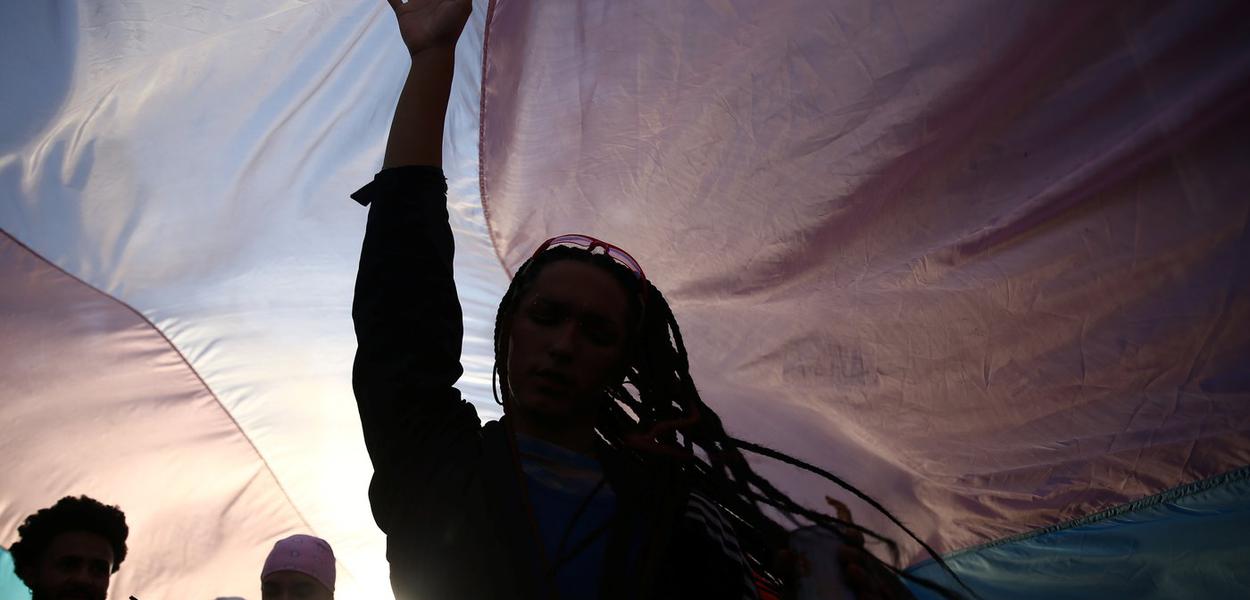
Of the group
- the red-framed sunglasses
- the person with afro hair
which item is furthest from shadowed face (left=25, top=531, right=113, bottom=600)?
the red-framed sunglasses

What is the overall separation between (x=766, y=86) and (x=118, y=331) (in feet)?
6.68

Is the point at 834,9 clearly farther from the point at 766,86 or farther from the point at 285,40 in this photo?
the point at 285,40

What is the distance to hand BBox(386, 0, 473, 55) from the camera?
128 centimetres

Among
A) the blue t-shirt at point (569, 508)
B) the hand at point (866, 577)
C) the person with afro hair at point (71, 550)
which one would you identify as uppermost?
the person with afro hair at point (71, 550)

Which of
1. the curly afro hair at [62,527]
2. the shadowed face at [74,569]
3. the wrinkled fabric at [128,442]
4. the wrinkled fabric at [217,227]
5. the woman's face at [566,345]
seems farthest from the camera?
the wrinkled fabric at [128,442]

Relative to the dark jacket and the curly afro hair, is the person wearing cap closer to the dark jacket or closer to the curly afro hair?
the curly afro hair

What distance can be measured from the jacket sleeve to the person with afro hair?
1.61 metres

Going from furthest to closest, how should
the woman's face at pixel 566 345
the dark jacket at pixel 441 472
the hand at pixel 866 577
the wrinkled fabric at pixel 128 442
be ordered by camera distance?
the wrinkled fabric at pixel 128 442
the woman's face at pixel 566 345
the dark jacket at pixel 441 472
the hand at pixel 866 577

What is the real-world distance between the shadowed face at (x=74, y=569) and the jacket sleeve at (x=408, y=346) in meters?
1.60

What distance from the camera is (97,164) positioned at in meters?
2.16

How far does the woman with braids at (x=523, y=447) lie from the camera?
0.98 meters

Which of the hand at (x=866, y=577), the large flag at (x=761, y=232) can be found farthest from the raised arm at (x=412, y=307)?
the large flag at (x=761, y=232)

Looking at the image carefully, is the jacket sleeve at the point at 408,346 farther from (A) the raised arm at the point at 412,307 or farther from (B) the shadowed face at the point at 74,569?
(B) the shadowed face at the point at 74,569

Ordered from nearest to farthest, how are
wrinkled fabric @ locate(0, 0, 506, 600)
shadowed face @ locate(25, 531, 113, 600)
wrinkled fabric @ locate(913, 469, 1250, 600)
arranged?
wrinkled fabric @ locate(913, 469, 1250, 600) < wrinkled fabric @ locate(0, 0, 506, 600) < shadowed face @ locate(25, 531, 113, 600)
